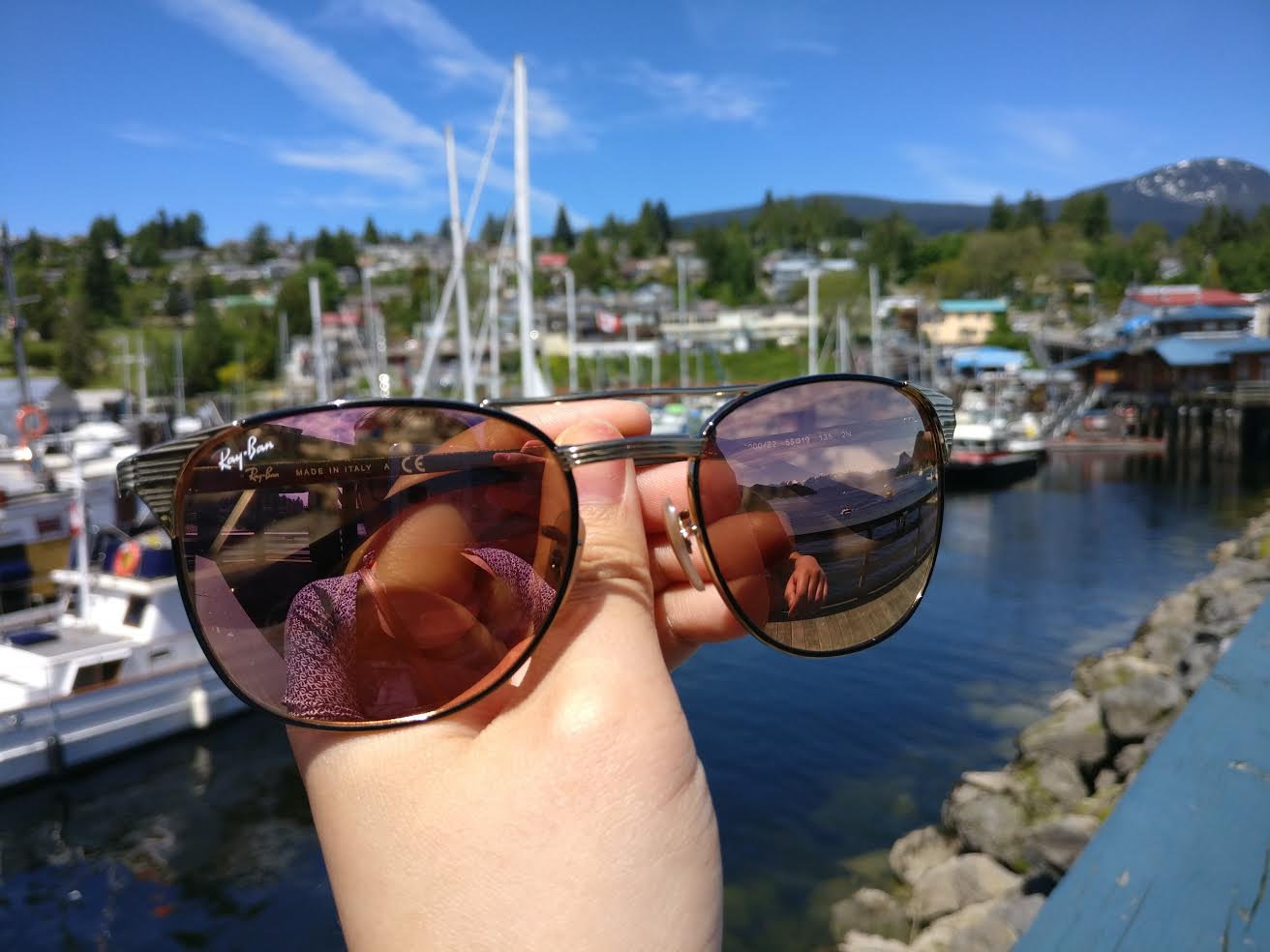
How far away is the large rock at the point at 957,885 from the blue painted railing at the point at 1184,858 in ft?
14.6

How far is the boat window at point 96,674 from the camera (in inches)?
376

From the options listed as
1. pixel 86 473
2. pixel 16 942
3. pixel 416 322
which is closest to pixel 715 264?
pixel 416 322

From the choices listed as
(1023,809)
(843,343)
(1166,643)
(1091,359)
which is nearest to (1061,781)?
(1023,809)

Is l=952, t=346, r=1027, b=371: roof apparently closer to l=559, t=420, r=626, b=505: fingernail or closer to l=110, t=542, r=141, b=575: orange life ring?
l=110, t=542, r=141, b=575: orange life ring

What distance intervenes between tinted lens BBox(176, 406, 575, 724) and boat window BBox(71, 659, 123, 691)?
1055cm

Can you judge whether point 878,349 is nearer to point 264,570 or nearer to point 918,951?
point 918,951

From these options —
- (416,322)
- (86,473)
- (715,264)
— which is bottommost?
(86,473)

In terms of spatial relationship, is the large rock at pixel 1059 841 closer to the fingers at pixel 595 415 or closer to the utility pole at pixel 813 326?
the fingers at pixel 595 415

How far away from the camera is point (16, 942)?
665cm

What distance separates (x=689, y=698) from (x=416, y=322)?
134ft

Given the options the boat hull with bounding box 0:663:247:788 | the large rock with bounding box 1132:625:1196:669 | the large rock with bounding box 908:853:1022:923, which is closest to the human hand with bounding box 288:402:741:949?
the large rock with bounding box 908:853:1022:923

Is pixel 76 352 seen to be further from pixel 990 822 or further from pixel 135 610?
pixel 990 822

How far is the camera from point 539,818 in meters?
0.62

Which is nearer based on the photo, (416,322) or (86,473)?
(86,473)
